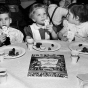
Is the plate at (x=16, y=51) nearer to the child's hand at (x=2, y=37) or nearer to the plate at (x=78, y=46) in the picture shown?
the child's hand at (x=2, y=37)

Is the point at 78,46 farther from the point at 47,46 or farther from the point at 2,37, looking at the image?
the point at 2,37

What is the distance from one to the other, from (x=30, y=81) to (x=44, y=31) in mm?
1478

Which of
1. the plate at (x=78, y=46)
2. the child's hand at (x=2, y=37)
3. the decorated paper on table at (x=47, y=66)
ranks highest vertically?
the child's hand at (x=2, y=37)

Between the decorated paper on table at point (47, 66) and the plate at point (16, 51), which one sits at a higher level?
the plate at point (16, 51)

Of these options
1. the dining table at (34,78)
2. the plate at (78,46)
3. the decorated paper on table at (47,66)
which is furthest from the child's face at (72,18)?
the decorated paper on table at (47,66)

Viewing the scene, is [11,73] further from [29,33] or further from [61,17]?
[61,17]

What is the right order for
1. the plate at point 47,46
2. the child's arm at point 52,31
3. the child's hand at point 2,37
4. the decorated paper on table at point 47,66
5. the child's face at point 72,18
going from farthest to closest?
the child's face at point 72,18 < the child's arm at point 52,31 < the child's hand at point 2,37 < the plate at point 47,46 < the decorated paper on table at point 47,66

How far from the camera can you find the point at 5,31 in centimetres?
243

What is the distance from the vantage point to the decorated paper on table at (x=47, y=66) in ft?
5.23

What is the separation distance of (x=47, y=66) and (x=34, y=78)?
0.25m

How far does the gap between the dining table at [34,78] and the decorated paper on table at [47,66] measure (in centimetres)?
4

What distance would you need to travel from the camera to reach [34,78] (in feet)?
5.02

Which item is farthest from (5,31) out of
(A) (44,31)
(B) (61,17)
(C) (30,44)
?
(B) (61,17)

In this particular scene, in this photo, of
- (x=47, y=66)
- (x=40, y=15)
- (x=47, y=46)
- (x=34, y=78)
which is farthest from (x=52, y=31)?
(x=34, y=78)
